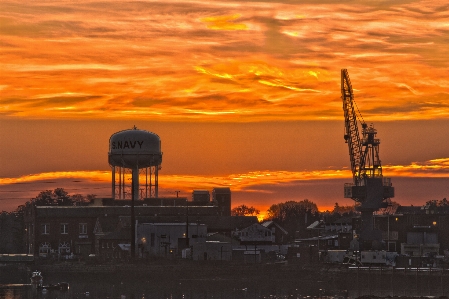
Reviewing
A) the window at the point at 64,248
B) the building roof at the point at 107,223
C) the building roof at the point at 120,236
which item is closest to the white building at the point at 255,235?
the building roof at the point at 120,236

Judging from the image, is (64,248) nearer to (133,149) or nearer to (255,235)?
(133,149)

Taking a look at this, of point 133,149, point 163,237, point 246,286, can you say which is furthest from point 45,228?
point 246,286

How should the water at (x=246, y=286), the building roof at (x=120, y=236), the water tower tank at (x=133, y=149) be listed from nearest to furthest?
the water at (x=246, y=286) → the building roof at (x=120, y=236) → the water tower tank at (x=133, y=149)

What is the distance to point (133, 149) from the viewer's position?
175m

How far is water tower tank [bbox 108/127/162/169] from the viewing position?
174 meters

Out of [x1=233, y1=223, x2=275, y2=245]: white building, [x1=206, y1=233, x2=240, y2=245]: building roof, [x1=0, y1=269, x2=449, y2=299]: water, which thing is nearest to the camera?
[x1=0, y1=269, x2=449, y2=299]: water

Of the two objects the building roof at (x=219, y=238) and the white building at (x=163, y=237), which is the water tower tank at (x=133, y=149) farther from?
the building roof at (x=219, y=238)

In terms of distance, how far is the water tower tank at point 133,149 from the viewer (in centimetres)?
17438

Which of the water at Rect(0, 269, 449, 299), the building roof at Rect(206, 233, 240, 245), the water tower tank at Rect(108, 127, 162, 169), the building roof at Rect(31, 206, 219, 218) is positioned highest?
the water tower tank at Rect(108, 127, 162, 169)

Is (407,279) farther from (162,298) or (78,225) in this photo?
(78,225)

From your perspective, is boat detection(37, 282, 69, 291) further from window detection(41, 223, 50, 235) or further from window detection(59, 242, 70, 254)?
window detection(41, 223, 50, 235)

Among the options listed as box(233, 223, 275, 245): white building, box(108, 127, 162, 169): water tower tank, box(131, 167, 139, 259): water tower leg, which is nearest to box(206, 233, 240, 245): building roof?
box(233, 223, 275, 245): white building

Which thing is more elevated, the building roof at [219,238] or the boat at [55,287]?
the building roof at [219,238]

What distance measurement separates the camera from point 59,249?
7239 inches
